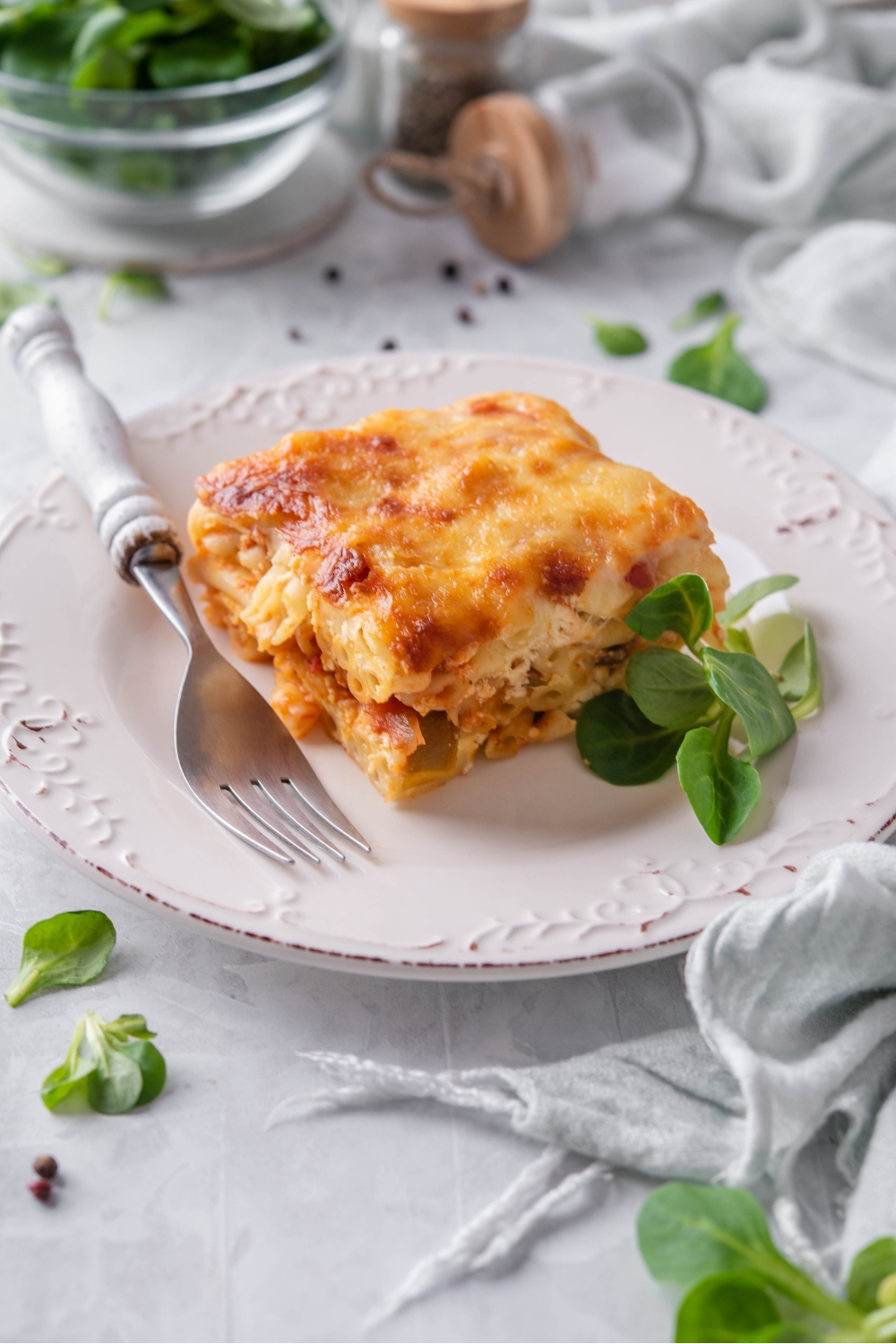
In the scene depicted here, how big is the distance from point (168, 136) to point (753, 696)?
9.46ft

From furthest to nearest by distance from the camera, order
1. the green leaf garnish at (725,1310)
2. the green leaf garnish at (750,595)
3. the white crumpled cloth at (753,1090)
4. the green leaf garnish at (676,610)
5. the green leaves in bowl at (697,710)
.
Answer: the green leaf garnish at (750,595)
the green leaf garnish at (676,610)
the green leaves in bowl at (697,710)
the white crumpled cloth at (753,1090)
the green leaf garnish at (725,1310)

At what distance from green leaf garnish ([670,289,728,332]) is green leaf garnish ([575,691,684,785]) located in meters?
2.25

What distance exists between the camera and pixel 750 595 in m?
2.92

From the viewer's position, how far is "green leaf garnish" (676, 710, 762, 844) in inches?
95.4

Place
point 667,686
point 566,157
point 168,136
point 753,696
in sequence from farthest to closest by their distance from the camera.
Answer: point 566,157, point 168,136, point 667,686, point 753,696

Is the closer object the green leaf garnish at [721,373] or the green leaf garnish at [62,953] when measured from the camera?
the green leaf garnish at [62,953]

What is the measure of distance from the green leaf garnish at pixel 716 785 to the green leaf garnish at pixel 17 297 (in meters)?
2.91

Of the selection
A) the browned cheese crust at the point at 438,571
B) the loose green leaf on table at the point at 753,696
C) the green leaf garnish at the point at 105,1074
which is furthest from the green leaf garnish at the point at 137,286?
the green leaf garnish at the point at 105,1074

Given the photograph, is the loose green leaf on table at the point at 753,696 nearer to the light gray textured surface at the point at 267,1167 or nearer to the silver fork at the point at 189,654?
the light gray textured surface at the point at 267,1167

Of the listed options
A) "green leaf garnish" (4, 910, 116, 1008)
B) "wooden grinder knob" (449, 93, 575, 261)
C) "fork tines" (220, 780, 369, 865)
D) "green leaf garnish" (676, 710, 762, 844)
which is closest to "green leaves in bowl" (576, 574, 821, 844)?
"green leaf garnish" (676, 710, 762, 844)

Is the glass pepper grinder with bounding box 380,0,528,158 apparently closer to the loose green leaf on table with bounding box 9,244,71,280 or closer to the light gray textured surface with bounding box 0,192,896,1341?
the loose green leaf on table with bounding box 9,244,71,280

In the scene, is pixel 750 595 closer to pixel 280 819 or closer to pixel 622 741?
pixel 622 741

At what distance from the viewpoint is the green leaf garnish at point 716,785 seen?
2.42 metres

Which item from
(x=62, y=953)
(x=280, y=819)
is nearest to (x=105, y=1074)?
(x=62, y=953)
